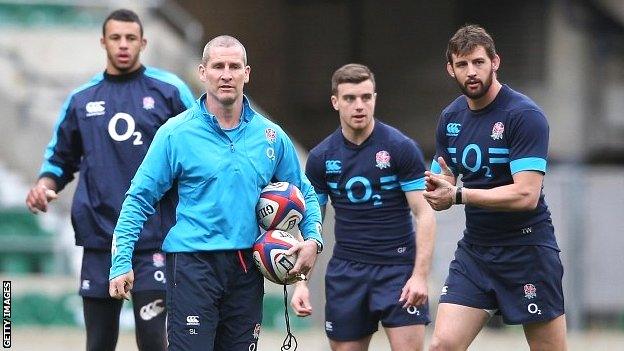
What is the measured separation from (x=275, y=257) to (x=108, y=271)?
6.94ft

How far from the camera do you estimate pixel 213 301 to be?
24.4 feet

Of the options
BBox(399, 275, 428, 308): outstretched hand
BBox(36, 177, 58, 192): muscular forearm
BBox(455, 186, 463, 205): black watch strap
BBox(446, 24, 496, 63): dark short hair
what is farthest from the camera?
BBox(36, 177, 58, 192): muscular forearm

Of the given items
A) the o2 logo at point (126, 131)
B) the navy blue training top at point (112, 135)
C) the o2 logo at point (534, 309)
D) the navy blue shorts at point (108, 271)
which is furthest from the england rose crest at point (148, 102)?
the o2 logo at point (534, 309)

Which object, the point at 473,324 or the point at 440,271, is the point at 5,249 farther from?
the point at 473,324

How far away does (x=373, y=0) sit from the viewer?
23047 millimetres

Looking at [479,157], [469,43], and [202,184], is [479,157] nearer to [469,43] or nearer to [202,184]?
[469,43]

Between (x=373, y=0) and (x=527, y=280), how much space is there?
15151 millimetres

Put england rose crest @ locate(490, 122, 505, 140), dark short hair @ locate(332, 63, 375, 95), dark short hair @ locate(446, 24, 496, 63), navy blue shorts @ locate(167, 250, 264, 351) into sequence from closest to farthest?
navy blue shorts @ locate(167, 250, 264, 351), dark short hair @ locate(446, 24, 496, 63), england rose crest @ locate(490, 122, 505, 140), dark short hair @ locate(332, 63, 375, 95)

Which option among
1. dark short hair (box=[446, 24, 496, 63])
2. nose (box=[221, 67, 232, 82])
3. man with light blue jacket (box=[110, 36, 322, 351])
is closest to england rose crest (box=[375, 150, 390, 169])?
dark short hair (box=[446, 24, 496, 63])

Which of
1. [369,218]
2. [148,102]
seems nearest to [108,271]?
[148,102]

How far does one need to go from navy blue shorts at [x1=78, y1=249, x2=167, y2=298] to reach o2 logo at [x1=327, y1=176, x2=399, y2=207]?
1.28 metres

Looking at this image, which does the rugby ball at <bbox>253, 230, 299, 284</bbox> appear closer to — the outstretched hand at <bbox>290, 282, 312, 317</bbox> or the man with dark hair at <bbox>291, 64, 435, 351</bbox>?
the outstretched hand at <bbox>290, 282, 312, 317</bbox>

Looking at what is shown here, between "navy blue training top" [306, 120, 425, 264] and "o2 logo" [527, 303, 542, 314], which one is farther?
"navy blue training top" [306, 120, 425, 264]

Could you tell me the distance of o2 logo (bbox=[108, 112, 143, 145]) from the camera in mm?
9203
